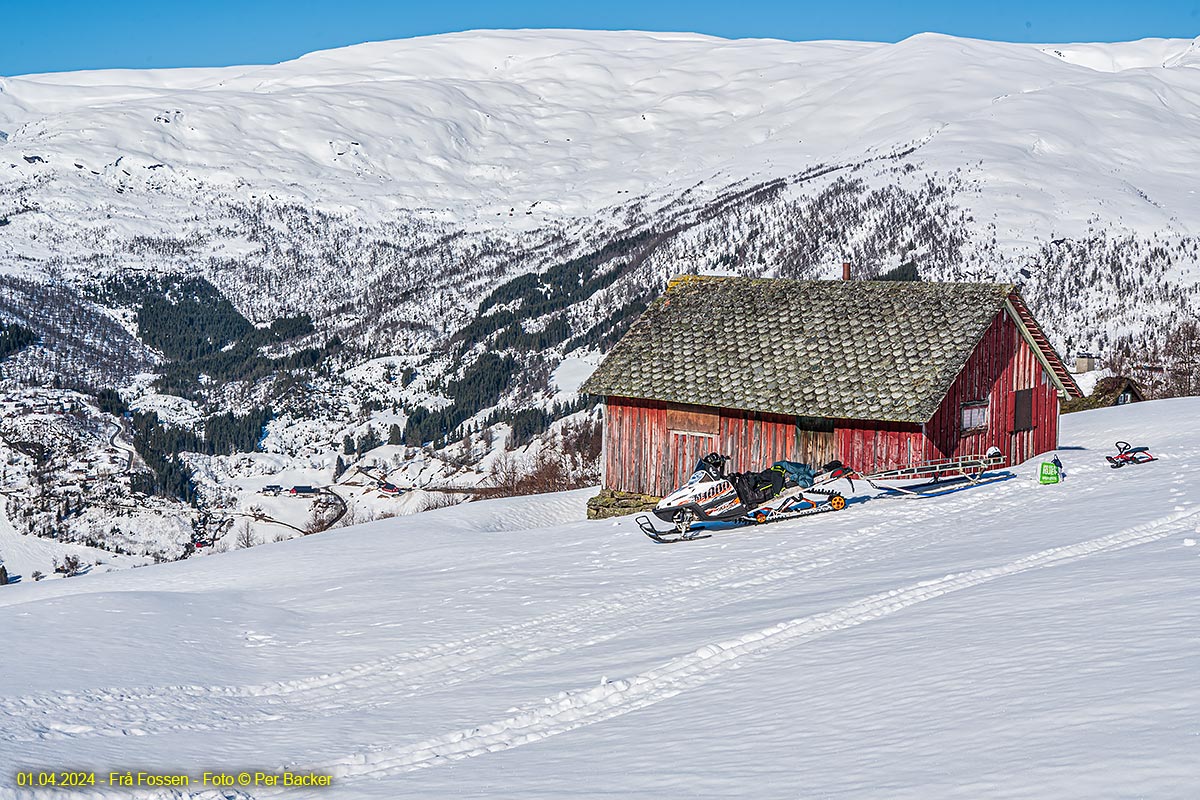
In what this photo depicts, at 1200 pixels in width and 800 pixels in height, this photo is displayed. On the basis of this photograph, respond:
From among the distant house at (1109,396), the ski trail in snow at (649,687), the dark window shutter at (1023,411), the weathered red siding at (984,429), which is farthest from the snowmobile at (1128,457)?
the distant house at (1109,396)

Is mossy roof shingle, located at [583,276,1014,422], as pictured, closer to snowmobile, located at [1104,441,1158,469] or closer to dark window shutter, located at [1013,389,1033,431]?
dark window shutter, located at [1013,389,1033,431]

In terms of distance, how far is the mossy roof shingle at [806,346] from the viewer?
1074 inches

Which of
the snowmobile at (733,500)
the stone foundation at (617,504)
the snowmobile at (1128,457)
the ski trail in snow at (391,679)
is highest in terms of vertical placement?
the snowmobile at (1128,457)

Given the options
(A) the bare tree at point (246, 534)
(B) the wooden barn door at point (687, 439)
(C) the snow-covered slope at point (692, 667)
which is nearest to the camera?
(C) the snow-covered slope at point (692, 667)

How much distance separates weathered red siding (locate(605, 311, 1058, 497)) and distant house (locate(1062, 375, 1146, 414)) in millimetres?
21053

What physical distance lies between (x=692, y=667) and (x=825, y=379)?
54.3 ft

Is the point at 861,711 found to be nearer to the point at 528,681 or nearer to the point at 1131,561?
the point at 528,681

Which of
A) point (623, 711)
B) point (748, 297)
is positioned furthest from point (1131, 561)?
point (748, 297)

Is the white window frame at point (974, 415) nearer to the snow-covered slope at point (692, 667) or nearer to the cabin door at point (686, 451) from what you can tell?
the snow-covered slope at point (692, 667)

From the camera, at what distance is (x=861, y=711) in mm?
10117

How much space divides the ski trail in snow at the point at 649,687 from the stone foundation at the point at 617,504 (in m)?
15.5

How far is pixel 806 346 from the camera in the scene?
2956cm

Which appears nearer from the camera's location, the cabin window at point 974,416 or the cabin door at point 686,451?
the cabin window at point 974,416

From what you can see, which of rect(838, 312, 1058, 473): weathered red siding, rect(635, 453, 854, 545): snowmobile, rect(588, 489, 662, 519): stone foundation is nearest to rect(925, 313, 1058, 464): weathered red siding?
rect(838, 312, 1058, 473): weathered red siding
